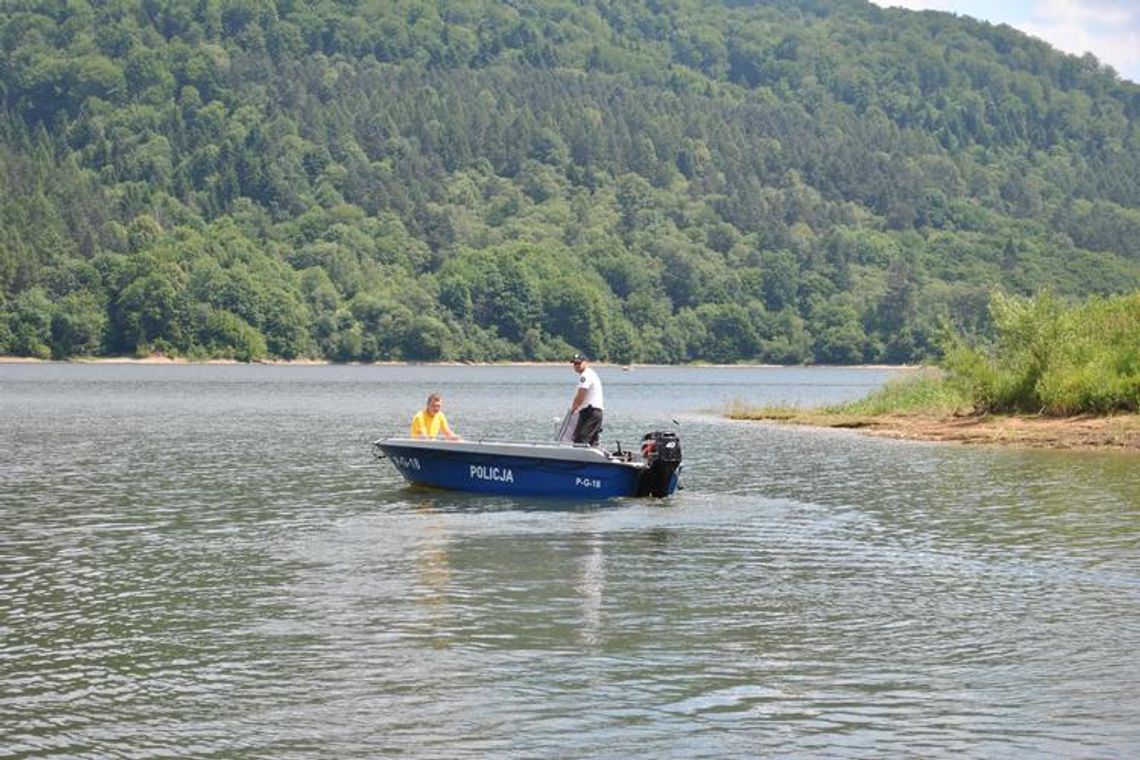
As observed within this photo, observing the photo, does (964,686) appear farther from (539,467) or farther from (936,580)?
(539,467)

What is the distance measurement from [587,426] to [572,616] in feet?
51.5

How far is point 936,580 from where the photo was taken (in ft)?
85.0

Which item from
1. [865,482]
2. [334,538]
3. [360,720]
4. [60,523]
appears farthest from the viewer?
[865,482]

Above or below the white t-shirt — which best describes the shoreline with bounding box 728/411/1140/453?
below

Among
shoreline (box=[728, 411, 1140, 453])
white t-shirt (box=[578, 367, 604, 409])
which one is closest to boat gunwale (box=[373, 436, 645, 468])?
white t-shirt (box=[578, 367, 604, 409])

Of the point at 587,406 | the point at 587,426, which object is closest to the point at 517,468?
the point at 587,426

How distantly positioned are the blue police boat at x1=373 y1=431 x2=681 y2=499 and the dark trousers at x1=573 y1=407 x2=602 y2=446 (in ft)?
2.24

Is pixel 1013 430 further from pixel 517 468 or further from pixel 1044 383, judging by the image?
pixel 517 468

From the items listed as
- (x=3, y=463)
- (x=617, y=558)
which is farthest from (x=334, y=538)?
(x=3, y=463)

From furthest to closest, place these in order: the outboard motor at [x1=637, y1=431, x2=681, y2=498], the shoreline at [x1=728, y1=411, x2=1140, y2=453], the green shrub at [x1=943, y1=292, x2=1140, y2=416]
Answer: the green shrub at [x1=943, y1=292, x2=1140, y2=416] < the shoreline at [x1=728, y1=411, x2=1140, y2=453] < the outboard motor at [x1=637, y1=431, x2=681, y2=498]

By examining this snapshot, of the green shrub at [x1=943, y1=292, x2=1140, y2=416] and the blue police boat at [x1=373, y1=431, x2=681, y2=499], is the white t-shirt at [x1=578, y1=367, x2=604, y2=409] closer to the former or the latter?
the blue police boat at [x1=373, y1=431, x2=681, y2=499]

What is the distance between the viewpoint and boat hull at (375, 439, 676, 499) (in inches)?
1447

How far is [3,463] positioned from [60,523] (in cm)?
1667

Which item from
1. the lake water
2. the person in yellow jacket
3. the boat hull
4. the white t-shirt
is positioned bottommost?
the lake water
